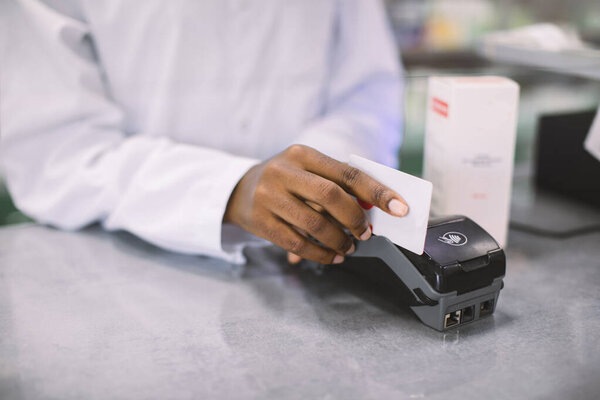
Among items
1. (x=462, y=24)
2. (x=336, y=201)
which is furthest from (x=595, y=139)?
(x=462, y=24)

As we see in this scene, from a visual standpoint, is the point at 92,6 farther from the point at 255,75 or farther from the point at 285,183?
the point at 285,183

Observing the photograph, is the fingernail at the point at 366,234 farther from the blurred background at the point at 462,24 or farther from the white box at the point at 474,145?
the blurred background at the point at 462,24

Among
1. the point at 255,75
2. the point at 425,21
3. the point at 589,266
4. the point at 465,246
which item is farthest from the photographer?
the point at 425,21

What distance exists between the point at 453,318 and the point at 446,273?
0.07 m

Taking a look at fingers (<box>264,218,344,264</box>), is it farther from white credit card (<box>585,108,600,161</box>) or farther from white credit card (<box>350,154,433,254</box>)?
white credit card (<box>585,108,600,161</box>)

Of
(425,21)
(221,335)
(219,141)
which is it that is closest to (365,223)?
(221,335)

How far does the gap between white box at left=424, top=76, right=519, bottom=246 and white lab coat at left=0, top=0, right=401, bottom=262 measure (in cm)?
20

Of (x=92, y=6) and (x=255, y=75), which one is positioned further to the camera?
(x=255, y=75)

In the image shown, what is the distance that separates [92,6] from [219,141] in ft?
1.12

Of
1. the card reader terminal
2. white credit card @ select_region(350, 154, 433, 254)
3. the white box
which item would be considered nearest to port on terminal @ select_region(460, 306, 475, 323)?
the card reader terminal

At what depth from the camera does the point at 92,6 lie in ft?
3.29

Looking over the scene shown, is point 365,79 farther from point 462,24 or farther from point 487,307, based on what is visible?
point 462,24

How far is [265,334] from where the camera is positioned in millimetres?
666

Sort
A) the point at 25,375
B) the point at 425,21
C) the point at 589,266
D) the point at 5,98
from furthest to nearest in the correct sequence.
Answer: the point at 425,21 → the point at 5,98 → the point at 589,266 → the point at 25,375
